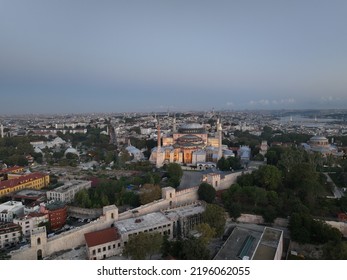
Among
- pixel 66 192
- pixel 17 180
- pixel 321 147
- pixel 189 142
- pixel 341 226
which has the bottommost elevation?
pixel 341 226

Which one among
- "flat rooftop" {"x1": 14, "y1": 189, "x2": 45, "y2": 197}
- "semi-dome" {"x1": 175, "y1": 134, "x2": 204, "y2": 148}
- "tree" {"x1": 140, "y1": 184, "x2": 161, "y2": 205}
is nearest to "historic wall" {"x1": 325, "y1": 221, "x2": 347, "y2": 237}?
"tree" {"x1": 140, "y1": 184, "x2": 161, "y2": 205}

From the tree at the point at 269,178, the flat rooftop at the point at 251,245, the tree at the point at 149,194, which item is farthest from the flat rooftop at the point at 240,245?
the tree at the point at 269,178

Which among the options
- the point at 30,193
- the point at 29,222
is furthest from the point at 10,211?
the point at 30,193

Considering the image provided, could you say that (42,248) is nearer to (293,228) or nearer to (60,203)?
(60,203)

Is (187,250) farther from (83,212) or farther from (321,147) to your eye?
(321,147)

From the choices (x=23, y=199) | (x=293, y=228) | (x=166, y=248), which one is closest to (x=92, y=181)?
(x=23, y=199)

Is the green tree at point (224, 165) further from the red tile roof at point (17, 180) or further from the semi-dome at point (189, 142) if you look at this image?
the red tile roof at point (17, 180)
